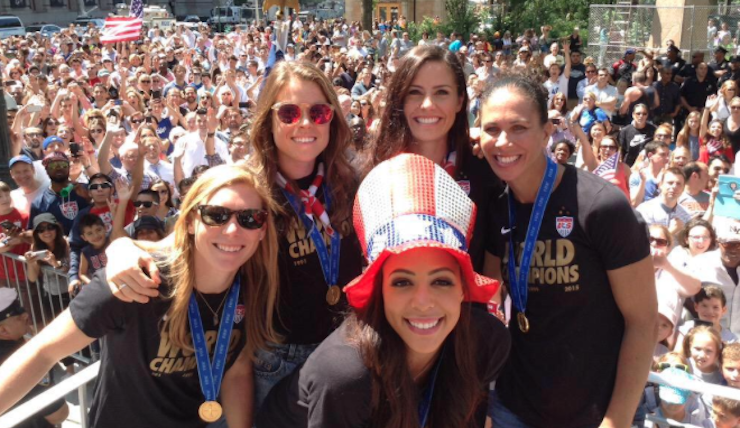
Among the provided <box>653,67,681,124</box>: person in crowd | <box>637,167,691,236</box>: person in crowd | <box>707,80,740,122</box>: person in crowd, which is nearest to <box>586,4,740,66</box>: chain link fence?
<box>653,67,681,124</box>: person in crowd

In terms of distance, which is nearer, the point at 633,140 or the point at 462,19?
the point at 633,140

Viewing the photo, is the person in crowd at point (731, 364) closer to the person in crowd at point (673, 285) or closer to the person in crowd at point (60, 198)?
the person in crowd at point (673, 285)

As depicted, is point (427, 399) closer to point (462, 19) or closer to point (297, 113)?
point (297, 113)

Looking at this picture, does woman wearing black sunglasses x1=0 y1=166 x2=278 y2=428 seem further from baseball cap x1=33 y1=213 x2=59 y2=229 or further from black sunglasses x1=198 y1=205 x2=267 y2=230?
baseball cap x1=33 y1=213 x2=59 y2=229

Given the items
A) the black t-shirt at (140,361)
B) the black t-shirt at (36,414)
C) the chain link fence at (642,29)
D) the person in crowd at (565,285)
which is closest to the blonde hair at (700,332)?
the person in crowd at (565,285)

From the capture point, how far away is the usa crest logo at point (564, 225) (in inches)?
85.9

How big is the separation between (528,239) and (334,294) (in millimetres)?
778

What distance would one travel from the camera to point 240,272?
2.46 m

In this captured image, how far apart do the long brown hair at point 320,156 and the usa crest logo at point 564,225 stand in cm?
83

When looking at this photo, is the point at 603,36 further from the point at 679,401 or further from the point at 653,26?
the point at 679,401

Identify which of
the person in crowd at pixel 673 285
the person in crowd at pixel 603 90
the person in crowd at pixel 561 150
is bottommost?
the person in crowd at pixel 673 285

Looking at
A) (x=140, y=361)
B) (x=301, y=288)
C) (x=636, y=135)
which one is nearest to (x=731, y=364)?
(x=301, y=288)

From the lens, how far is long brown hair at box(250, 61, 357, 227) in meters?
2.65

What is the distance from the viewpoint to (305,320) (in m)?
2.59
